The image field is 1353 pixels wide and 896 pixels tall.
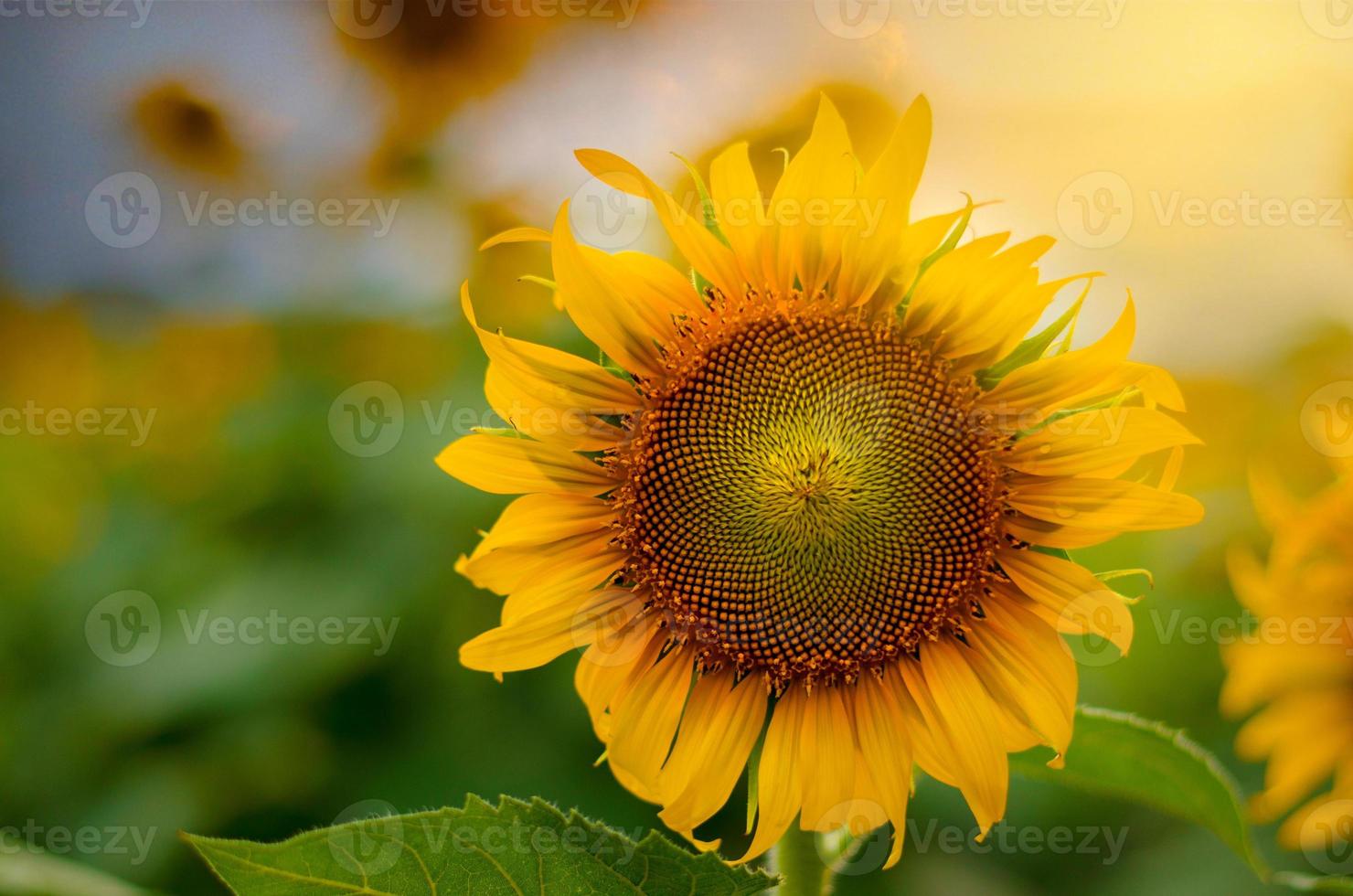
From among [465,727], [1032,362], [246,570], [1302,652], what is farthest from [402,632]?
[1302,652]

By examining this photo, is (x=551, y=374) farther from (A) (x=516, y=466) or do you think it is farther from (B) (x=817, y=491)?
(B) (x=817, y=491)

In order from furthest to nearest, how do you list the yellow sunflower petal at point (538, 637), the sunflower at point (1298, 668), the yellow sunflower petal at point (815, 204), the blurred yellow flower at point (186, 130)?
the blurred yellow flower at point (186, 130)
the sunflower at point (1298, 668)
the yellow sunflower petal at point (538, 637)
the yellow sunflower petal at point (815, 204)

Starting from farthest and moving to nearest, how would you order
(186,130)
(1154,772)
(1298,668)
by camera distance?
1. (186,130)
2. (1298,668)
3. (1154,772)

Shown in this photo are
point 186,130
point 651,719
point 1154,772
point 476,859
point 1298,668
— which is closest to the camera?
point 476,859

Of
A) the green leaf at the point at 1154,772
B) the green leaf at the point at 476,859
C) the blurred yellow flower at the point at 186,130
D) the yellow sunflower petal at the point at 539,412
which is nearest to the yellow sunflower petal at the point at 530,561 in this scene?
the yellow sunflower petal at the point at 539,412

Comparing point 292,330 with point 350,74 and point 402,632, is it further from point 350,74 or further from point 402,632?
point 402,632

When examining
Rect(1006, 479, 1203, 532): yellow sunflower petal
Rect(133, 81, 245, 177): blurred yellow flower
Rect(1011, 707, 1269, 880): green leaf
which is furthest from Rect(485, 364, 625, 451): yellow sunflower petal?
Rect(133, 81, 245, 177): blurred yellow flower

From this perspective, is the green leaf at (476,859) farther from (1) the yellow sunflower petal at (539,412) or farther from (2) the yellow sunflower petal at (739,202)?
(2) the yellow sunflower petal at (739,202)

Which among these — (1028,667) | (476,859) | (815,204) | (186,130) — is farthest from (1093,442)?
Answer: (186,130)
